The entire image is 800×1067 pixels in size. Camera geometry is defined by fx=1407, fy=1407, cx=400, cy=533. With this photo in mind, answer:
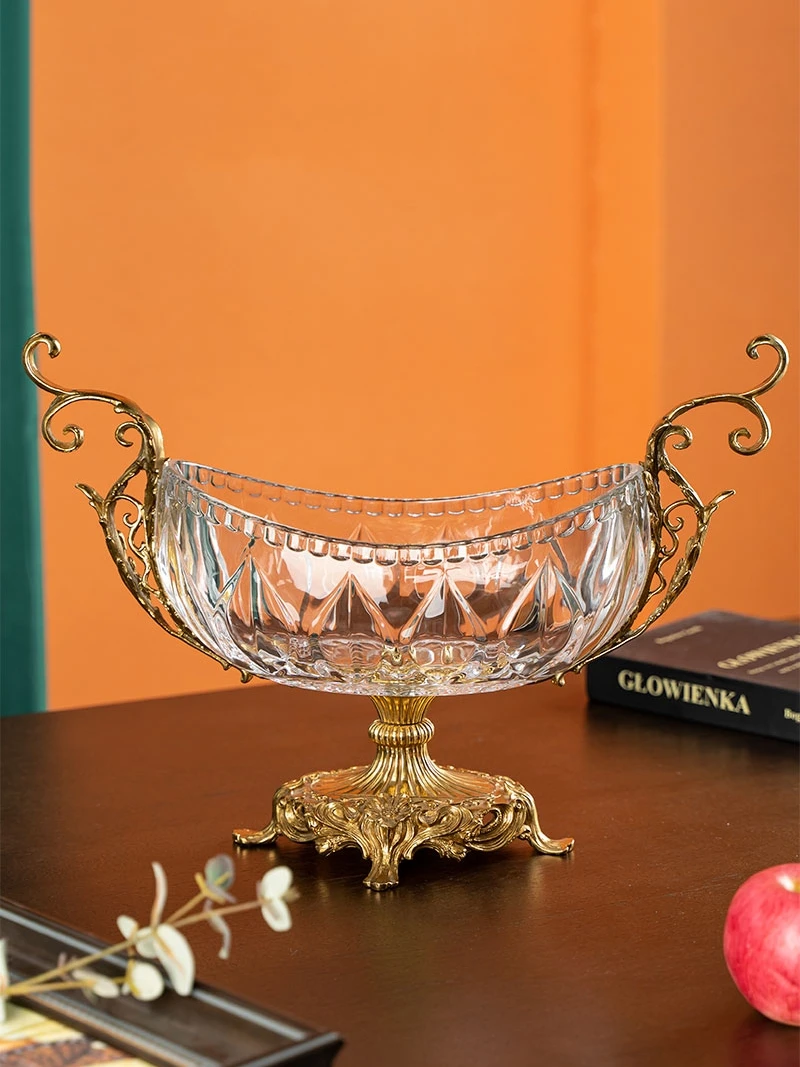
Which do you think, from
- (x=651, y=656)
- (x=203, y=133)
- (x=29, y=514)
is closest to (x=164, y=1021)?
(x=651, y=656)

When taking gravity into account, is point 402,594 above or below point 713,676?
above

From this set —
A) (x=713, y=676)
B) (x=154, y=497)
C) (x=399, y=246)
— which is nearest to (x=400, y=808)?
(x=154, y=497)

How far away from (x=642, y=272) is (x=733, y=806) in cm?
226

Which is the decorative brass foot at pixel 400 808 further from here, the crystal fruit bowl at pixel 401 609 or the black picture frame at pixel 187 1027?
the black picture frame at pixel 187 1027

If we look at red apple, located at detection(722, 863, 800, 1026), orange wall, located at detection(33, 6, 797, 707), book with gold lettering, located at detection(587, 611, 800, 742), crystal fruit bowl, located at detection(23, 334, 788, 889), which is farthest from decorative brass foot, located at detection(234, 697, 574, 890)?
orange wall, located at detection(33, 6, 797, 707)

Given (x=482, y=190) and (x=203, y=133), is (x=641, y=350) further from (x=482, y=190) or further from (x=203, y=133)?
(x=203, y=133)

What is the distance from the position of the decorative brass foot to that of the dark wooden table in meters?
0.01

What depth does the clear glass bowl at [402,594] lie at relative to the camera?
0.78 metres

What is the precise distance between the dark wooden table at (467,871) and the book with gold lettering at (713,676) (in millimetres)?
16

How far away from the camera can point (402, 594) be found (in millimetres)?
788

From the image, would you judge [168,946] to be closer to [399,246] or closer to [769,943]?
[769,943]

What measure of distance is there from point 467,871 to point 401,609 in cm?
15

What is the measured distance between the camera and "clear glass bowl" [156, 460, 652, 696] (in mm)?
778

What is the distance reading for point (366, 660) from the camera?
0.78 metres
